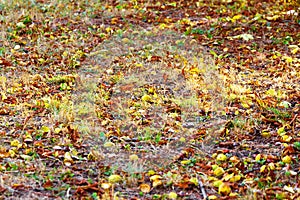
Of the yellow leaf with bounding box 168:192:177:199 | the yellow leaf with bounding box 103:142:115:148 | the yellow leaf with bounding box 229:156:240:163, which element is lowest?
the yellow leaf with bounding box 168:192:177:199

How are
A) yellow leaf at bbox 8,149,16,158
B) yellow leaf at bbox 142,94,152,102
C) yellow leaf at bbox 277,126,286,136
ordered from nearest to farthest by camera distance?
1. yellow leaf at bbox 8,149,16,158
2. yellow leaf at bbox 277,126,286,136
3. yellow leaf at bbox 142,94,152,102

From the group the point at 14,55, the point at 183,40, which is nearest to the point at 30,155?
the point at 14,55

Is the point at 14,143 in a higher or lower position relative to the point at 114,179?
higher

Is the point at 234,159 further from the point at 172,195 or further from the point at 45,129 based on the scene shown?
the point at 45,129

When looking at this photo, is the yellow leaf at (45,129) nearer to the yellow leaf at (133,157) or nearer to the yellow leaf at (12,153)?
the yellow leaf at (12,153)

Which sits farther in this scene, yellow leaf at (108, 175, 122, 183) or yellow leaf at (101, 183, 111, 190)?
yellow leaf at (108, 175, 122, 183)

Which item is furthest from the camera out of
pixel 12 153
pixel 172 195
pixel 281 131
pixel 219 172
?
pixel 281 131

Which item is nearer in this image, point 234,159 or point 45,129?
point 234,159

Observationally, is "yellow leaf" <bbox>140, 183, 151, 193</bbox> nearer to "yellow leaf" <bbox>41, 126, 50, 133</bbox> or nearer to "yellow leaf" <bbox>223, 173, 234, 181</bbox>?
"yellow leaf" <bbox>223, 173, 234, 181</bbox>

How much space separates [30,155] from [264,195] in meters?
1.77

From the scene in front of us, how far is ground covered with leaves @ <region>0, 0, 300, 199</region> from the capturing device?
3387mm

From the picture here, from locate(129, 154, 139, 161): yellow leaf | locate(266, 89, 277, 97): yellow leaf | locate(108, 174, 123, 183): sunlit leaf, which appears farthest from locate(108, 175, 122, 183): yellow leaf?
locate(266, 89, 277, 97): yellow leaf

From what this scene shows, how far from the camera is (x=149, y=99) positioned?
15.5 ft

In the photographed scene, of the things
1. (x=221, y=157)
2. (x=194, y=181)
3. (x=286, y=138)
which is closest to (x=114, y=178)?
(x=194, y=181)
